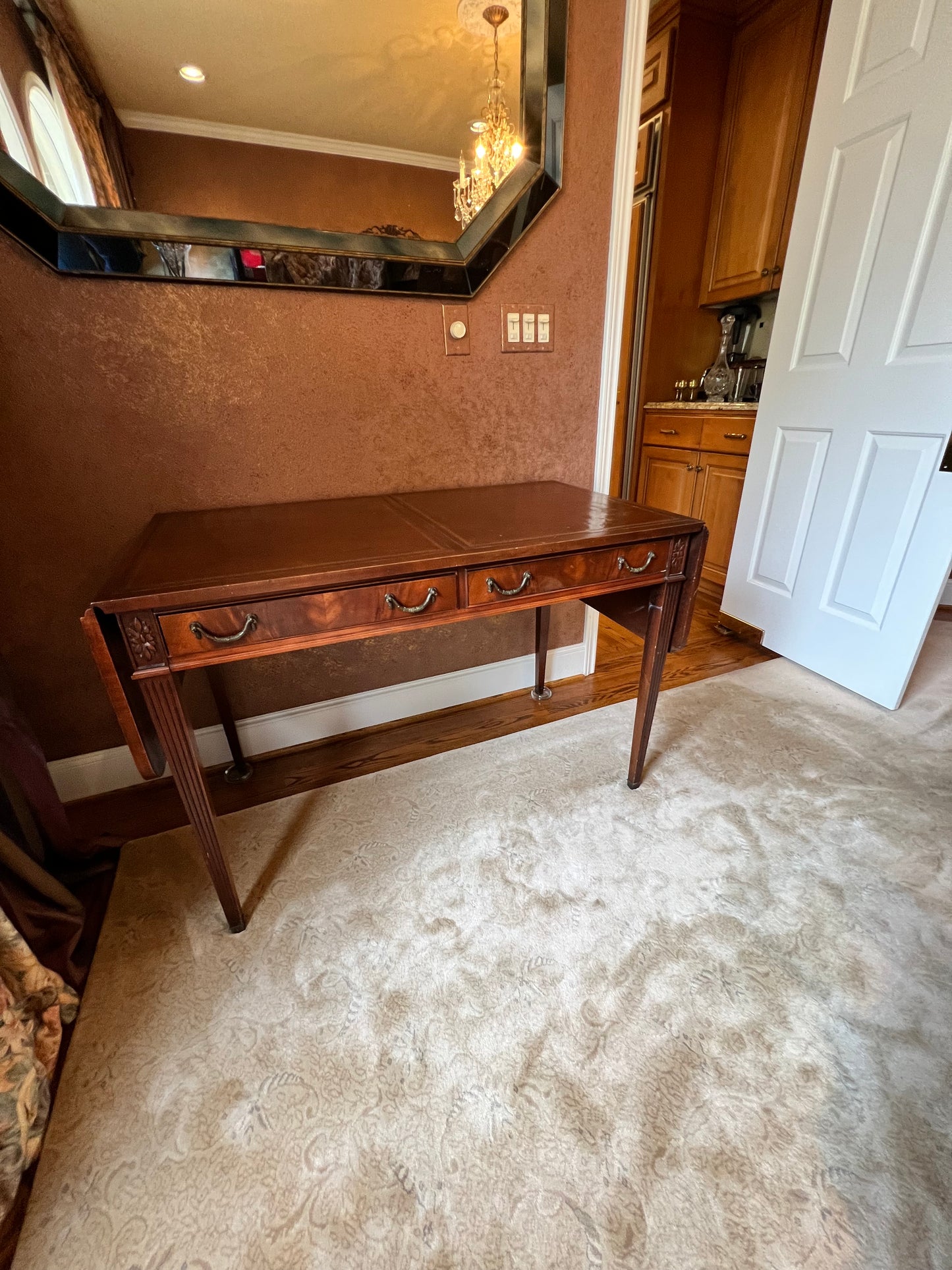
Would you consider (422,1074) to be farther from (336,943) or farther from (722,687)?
(722,687)

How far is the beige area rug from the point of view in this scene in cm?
73

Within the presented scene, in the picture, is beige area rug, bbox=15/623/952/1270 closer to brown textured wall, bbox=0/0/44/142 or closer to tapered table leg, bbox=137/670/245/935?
tapered table leg, bbox=137/670/245/935

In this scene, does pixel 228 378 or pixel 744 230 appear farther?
pixel 744 230

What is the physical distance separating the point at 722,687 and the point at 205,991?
75.0 inches

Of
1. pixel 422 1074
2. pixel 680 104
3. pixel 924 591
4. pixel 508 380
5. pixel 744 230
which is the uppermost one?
pixel 680 104

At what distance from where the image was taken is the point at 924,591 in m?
1.70

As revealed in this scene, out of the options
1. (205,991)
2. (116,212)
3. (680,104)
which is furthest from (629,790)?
(680,104)

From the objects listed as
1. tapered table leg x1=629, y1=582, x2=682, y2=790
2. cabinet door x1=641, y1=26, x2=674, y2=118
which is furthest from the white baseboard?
cabinet door x1=641, y1=26, x2=674, y2=118

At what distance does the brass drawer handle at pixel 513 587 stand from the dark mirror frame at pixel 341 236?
890mm

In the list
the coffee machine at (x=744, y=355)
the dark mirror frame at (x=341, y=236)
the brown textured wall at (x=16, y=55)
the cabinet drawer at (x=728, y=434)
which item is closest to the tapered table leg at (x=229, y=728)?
the dark mirror frame at (x=341, y=236)

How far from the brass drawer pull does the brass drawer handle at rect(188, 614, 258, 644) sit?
2.56 ft

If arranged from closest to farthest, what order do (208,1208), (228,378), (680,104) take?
1. (208,1208)
2. (228,378)
3. (680,104)

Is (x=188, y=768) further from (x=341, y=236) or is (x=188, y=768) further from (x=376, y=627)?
(x=341, y=236)

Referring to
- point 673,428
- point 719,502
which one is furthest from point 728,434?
point 673,428
